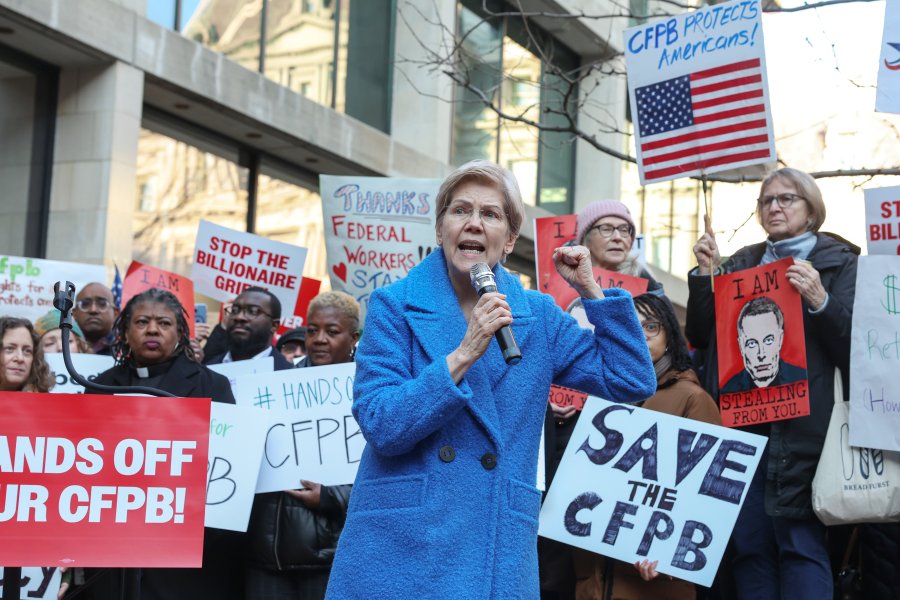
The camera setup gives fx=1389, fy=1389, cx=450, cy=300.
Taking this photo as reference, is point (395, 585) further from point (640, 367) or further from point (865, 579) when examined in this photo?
point (865, 579)

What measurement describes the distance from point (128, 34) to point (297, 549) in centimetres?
915

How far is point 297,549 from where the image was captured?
19.7ft

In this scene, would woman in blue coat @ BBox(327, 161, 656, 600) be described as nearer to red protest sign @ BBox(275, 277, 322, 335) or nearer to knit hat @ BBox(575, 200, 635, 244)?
knit hat @ BBox(575, 200, 635, 244)

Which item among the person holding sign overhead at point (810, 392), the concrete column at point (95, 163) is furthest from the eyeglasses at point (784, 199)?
the concrete column at point (95, 163)

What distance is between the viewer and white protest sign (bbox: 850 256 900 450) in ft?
18.6

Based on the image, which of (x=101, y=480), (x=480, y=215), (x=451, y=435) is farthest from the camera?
(x=101, y=480)

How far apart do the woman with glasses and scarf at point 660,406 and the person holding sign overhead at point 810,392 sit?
0.27m

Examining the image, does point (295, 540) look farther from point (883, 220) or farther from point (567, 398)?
point (883, 220)

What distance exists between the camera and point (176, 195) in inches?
625

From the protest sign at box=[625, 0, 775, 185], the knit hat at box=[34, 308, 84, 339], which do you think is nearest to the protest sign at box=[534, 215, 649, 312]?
the protest sign at box=[625, 0, 775, 185]

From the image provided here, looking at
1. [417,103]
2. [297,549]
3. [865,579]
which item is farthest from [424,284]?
[417,103]

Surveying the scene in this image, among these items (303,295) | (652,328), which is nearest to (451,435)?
(652,328)

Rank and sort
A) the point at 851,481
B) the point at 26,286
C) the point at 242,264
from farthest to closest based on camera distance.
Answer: the point at 242,264
the point at 26,286
the point at 851,481

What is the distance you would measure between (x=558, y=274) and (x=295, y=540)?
182cm
